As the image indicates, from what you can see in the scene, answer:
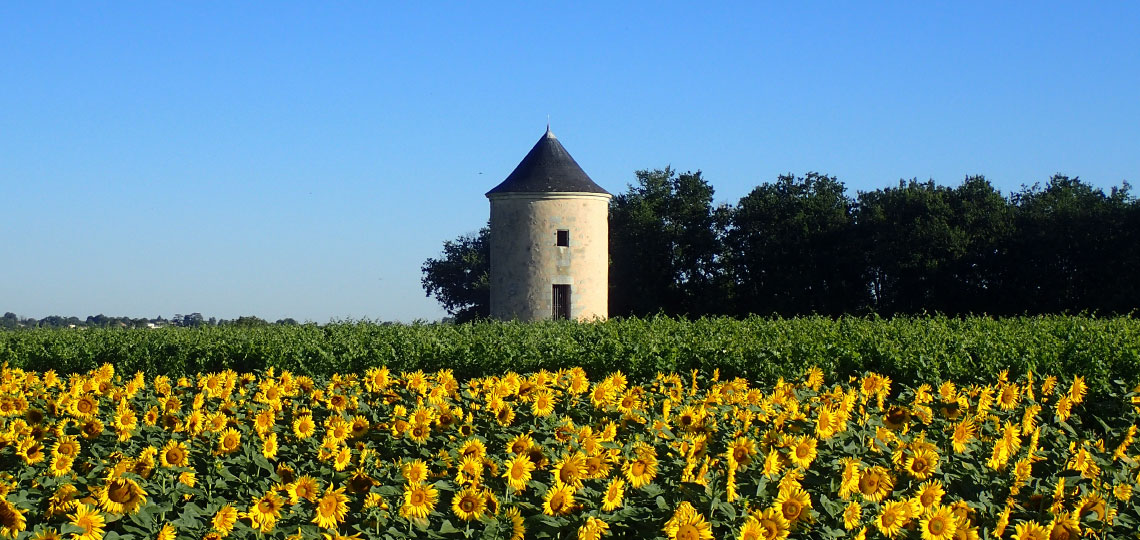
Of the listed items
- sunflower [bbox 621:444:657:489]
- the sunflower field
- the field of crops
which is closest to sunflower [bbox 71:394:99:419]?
the sunflower field

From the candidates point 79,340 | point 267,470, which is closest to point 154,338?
point 79,340

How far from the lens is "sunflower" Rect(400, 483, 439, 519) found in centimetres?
486

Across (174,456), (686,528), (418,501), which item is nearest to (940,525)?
(686,528)

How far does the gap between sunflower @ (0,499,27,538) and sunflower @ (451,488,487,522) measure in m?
1.80

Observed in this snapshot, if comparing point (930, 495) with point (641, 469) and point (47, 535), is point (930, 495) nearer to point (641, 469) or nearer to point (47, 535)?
point (641, 469)

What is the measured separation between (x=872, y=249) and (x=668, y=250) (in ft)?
22.7

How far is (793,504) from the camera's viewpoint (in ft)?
15.1

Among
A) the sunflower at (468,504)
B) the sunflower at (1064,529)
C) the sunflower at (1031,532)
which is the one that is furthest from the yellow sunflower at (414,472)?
the sunflower at (1064,529)

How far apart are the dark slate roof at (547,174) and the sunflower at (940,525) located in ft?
79.4

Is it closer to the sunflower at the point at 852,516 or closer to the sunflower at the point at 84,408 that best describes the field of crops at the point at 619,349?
the sunflower at the point at 852,516

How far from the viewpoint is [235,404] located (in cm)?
672

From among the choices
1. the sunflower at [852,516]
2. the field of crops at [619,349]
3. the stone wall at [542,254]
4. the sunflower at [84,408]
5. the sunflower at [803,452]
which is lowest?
the sunflower at [852,516]

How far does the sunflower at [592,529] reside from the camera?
14.8 feet

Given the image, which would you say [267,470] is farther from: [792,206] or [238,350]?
[792,206]
